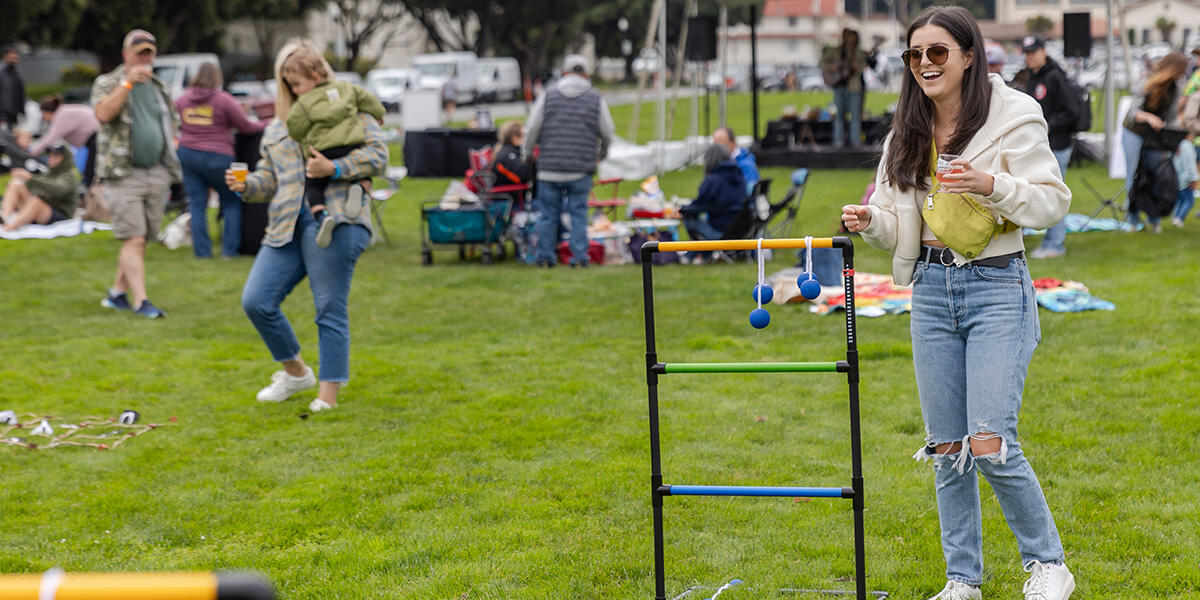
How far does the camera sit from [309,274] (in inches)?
256

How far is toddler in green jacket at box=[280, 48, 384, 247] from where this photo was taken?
20.5ft

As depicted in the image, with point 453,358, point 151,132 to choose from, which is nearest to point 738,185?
point 453,358

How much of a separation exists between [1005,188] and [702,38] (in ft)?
50.8

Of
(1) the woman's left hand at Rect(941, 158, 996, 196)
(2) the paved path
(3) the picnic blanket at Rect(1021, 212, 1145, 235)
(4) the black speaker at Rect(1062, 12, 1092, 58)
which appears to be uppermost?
(4) the black speaker at Rect(1062, 12, 1092, 58)

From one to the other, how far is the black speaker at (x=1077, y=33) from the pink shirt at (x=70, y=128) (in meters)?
12.8

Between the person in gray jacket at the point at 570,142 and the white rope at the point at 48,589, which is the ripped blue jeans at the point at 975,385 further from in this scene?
the person in gray jacket at the point at 570,142

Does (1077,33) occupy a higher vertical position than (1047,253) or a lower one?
higher

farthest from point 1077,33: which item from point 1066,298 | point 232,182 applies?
point 232,182

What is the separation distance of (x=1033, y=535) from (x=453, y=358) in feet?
16.6

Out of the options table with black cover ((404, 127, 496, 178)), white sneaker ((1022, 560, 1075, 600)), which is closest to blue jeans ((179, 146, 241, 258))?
table with black cover ((404, 127, 496, 178))

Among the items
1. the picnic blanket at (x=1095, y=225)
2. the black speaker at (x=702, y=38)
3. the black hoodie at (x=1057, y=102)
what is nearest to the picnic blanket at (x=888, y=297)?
the black hoodie at (x=1057, y=102)

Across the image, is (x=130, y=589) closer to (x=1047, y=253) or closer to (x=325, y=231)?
(x=325, y=231)

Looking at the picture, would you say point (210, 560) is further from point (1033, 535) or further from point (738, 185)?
point (738, 185)

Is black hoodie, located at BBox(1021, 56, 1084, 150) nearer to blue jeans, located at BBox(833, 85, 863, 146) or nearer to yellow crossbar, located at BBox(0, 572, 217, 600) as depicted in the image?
blue jeans, located at BBox(833, 85, 863, 146)
